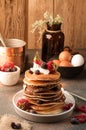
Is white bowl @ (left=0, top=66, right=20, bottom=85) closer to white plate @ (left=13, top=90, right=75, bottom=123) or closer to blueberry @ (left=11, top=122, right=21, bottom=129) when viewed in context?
white plate @ (left=13, top=90, right=75, bottom=123)

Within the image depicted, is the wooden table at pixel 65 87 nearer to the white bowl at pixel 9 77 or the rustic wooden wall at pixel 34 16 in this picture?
the white bowl at pixel 9 77

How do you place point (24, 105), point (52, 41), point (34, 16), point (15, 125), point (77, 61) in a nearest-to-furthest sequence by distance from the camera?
point (15, 125) → point (24, 105) → point (77, 61) → point (52, 41) → point (34, 16)

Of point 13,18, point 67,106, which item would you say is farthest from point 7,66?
point 13,18

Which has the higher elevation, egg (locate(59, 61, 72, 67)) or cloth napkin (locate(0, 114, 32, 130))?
egg (locate(59, 61, 72, 67))

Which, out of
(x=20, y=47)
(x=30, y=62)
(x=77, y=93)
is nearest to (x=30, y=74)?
(x=77, y=93)

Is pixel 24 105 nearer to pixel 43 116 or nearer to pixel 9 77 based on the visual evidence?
pixel 43 116

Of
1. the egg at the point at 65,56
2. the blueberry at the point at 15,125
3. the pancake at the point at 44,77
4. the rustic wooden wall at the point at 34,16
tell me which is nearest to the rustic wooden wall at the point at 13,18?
the rustic wooden wall at the point at 34,16

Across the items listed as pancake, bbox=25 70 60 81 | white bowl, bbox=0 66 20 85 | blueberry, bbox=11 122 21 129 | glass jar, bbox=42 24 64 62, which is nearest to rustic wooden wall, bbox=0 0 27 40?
glass jar, bbox=42 24 64 62
